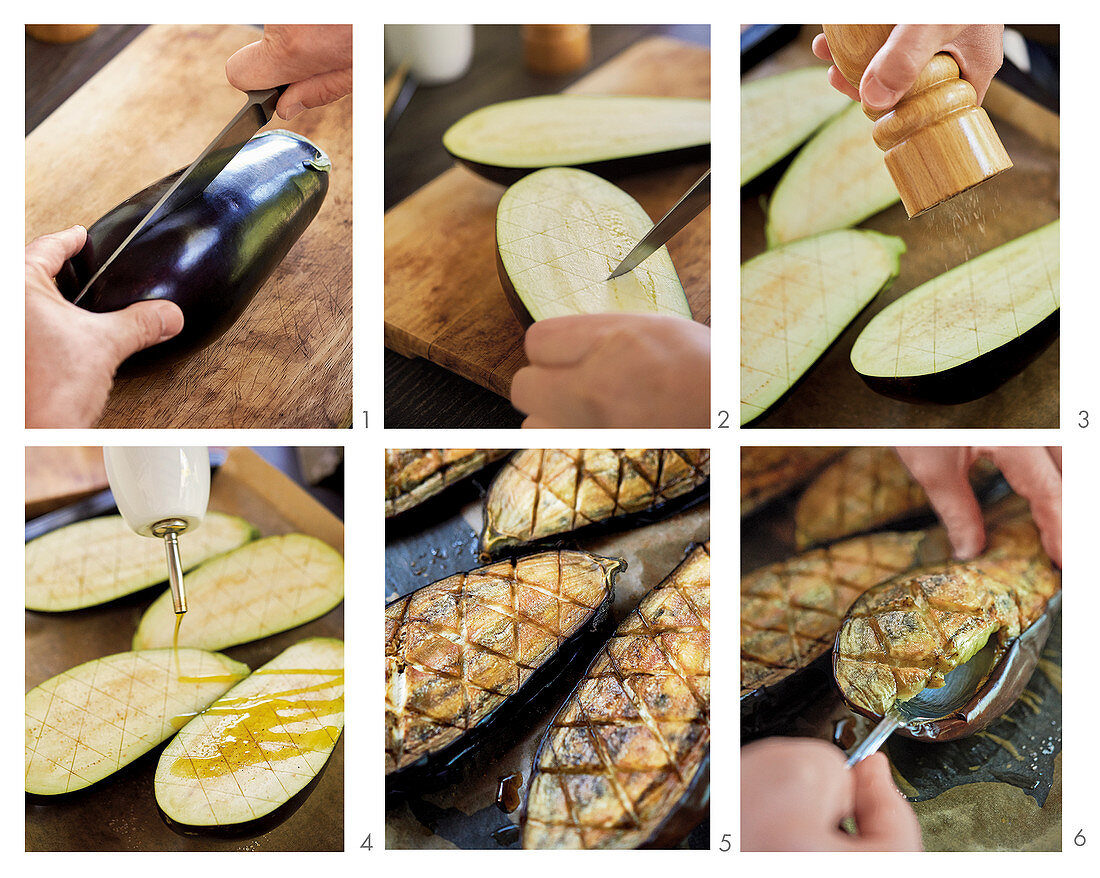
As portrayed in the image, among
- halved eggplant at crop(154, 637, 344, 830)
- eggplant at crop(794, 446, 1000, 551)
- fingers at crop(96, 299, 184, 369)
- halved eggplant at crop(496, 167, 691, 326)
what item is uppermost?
halved eggplant at crop(496, 167, 691, 326)

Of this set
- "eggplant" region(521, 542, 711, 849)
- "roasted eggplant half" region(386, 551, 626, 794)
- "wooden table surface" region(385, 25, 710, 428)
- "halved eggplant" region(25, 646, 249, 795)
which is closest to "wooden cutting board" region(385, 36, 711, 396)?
"wooden table surface" region(385, 25, 710, 428)

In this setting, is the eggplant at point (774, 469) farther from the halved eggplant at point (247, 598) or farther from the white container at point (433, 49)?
the white container at point (433, 49)

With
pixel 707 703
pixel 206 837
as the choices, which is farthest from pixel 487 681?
pixel 206 837

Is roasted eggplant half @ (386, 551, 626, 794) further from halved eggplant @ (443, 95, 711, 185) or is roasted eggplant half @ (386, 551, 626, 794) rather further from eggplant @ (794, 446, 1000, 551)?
halved eggplant @ (443, 95, 711, 185)

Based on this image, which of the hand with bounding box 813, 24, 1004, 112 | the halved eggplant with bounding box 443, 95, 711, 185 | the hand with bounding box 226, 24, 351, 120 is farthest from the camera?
the halved eggplant with bounding box 443, 95, 711, 185

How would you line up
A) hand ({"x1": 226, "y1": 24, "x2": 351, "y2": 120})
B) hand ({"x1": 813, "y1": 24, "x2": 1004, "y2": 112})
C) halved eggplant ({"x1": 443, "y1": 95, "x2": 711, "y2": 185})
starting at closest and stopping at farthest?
1. hand ({"x1": 813, "y1": 24, "x2": 1004, "y2": 112})
2. hand ({"x1": 226, "y1": 24, "x2": 351, "y2": 120})
3. halved eggplant ({"x1": 443, "y1": 95, "x2": 711, "y2": 185})

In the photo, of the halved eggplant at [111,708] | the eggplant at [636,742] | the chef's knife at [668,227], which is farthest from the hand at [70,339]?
the eggplant at [636,742]
